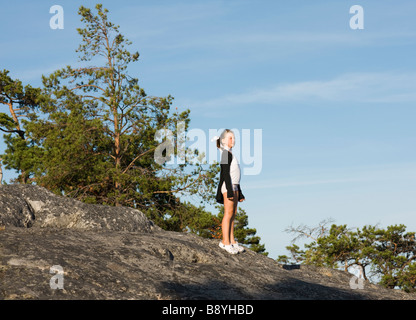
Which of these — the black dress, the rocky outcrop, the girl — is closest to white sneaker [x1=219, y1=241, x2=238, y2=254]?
the girl

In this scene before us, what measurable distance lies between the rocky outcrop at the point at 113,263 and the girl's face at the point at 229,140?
2055mm

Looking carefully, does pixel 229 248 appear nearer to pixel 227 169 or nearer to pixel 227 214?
pixel 227 214

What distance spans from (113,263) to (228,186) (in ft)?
11.0

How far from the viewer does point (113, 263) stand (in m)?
7.96

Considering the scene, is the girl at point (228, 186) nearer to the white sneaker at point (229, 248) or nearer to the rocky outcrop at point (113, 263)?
the white sneaker at point (229, 248)

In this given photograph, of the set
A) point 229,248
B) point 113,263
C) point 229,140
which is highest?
point 229,140

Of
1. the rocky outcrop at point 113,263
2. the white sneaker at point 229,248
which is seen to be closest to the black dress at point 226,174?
the white sneaker at point 229,248

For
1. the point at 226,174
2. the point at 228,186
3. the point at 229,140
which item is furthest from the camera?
the point at 229,140

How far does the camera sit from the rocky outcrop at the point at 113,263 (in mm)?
7129

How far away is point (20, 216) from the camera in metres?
9.94

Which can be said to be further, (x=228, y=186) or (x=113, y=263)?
(x=228, y=186)

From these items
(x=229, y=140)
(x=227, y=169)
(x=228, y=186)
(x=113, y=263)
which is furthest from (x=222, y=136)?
(x=113, y=263)
